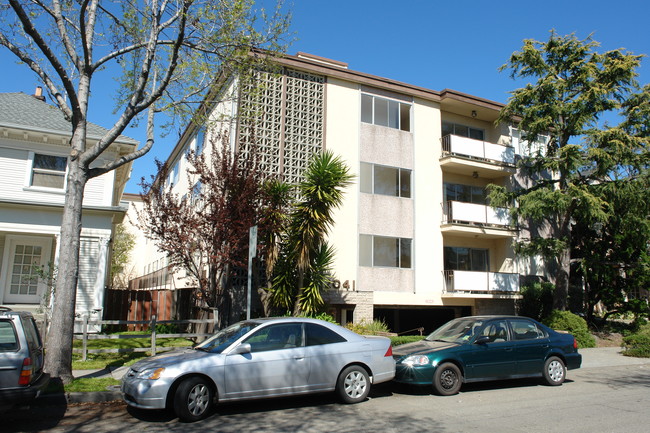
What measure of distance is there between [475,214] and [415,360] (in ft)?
39.0

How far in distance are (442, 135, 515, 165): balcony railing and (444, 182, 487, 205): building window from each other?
1.47m

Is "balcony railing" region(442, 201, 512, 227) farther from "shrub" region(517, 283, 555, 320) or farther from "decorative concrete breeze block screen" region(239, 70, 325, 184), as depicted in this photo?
"decorative concrete breeze block screen" region(239, 70, 325, 184)

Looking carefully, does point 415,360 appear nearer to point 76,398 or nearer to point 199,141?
point 76,398

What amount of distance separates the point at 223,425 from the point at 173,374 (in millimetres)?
1013

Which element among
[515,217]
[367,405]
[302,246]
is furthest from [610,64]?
[367,405]

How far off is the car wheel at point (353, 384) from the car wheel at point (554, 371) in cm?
420

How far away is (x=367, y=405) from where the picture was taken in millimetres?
8438

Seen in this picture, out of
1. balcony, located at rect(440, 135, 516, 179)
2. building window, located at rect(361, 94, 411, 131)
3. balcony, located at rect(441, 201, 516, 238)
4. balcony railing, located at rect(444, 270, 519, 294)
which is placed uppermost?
building window, located at rect(361, 94, 411, 131)

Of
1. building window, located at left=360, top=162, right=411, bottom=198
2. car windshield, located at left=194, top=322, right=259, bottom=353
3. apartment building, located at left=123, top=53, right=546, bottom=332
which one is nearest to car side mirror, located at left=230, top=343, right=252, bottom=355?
car windshield, located at left=194, top=322, right=259, bottom=353

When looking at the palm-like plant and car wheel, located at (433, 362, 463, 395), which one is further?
the palm-like plant

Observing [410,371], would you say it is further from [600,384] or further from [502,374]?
[600,384]

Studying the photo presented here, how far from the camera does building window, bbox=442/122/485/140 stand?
21.9 m

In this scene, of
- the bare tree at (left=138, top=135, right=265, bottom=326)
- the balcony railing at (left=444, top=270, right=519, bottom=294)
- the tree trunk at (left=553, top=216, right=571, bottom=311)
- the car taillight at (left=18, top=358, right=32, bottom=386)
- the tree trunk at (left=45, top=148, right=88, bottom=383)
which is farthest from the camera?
the balcony railing at (left=444, top=270, right=519, bottom=294)

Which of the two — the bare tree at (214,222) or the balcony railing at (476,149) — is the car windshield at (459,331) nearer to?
the bare tree at (214,222)
